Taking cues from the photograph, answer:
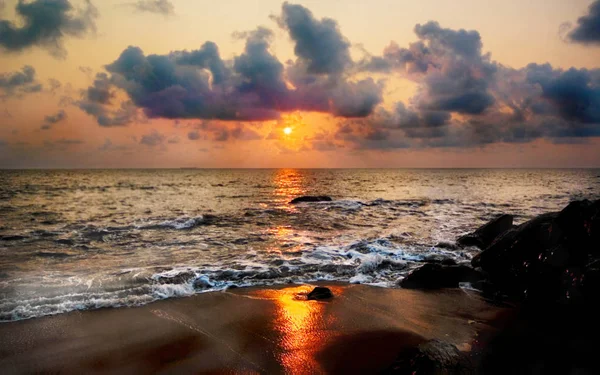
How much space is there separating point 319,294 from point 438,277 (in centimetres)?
405

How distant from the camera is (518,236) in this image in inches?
437

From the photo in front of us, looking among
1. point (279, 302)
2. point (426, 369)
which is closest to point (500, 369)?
point (426, 369)

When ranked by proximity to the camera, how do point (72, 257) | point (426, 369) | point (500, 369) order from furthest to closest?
point (72, 257), point (500, 369), point (426, 369)

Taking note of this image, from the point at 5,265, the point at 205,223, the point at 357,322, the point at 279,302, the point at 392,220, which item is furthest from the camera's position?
the point at 392,220

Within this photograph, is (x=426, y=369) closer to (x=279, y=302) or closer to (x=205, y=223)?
(x=279, y=302)

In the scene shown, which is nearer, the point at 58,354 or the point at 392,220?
the point at 58,354

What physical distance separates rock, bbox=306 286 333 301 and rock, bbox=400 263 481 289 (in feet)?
8.56

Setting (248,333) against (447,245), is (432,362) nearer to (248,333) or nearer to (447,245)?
(248,333)

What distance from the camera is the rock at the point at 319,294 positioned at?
9469mm

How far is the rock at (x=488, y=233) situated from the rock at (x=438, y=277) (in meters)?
6.66

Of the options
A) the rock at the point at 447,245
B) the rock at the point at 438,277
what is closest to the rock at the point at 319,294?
the rock at the point at 438,277

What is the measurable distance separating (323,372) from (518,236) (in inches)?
345

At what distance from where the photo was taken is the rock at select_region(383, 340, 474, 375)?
491 cm

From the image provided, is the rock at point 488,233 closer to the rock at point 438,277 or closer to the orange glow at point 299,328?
the rock at point 438,277
